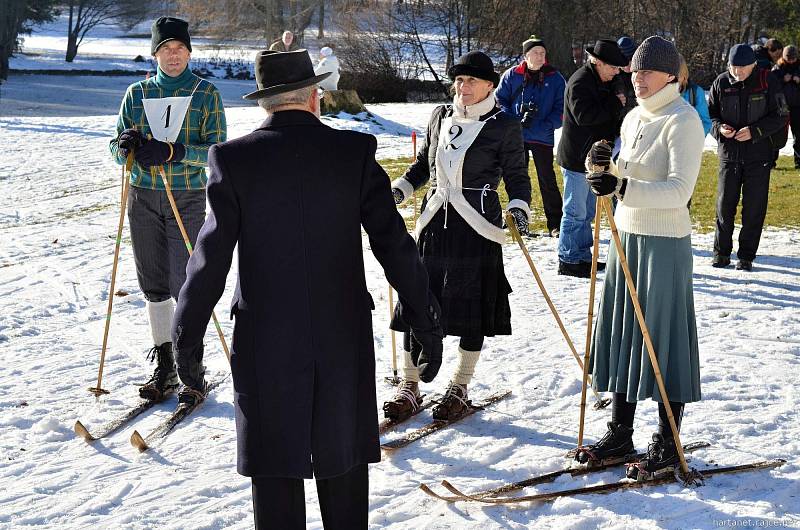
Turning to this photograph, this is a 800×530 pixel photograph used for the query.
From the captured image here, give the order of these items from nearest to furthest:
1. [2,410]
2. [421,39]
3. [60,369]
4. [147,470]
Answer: [147,470] < [2,410] < [60,369] < [421,39]

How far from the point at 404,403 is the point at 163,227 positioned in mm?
1601

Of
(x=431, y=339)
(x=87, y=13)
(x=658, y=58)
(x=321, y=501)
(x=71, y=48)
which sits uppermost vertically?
(x=87, y=13)

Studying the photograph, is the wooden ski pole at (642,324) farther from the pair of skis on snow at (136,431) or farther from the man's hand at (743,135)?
the man's hand at (743,135)

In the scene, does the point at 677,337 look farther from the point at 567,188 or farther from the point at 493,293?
the point at 567,188

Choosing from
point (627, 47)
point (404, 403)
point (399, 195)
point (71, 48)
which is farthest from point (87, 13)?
point (404, 403)

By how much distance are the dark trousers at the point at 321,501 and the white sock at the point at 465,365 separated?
69.5 inches

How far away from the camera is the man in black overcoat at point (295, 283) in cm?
296

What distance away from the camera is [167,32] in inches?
196

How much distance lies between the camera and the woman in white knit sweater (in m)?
3.91

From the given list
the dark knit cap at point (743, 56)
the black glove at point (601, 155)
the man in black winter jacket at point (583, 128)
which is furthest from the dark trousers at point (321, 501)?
the dark knit cap at point (743, 56)

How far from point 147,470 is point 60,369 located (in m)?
1.71

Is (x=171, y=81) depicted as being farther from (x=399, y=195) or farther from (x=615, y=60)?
(x=615, y=60)

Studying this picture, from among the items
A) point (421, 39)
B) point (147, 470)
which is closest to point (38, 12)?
point (421, 39)

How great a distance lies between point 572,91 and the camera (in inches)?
286
